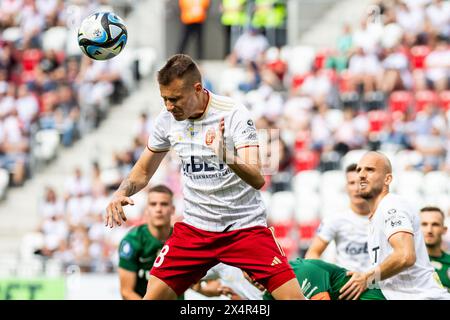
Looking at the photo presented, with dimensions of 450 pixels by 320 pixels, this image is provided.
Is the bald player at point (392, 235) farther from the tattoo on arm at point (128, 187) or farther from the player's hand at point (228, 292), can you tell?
the player's hand at point (228, 292)

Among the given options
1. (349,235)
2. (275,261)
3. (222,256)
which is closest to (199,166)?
(222,256)

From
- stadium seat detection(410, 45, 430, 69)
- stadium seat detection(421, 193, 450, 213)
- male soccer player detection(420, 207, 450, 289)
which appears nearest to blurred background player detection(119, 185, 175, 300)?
male soccer player detection(420, 207, 450, 289)

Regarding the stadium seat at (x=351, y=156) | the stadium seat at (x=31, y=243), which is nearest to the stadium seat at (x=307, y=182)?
the stadium seat at (x=351, y=156)

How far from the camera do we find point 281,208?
17.1 m

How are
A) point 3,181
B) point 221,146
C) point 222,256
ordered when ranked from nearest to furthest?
point 221,146 → point 222,256 → point 3,181

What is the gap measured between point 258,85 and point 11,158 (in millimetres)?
4773

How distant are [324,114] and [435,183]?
9.01ft

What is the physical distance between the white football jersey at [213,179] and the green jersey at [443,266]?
10.3 feet

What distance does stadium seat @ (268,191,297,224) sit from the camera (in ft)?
55.8

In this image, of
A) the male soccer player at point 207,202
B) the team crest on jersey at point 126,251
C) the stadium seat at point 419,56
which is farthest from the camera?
the stadium seat at point 419,56

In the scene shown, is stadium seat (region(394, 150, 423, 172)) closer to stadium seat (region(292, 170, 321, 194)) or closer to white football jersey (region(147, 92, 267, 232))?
stadium seat (region(292, 170, 321, 194))

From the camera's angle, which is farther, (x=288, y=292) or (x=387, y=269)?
(x=387, y=269)

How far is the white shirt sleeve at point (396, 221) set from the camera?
8.34m

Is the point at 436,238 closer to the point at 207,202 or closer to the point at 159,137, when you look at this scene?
the point at 207,202
